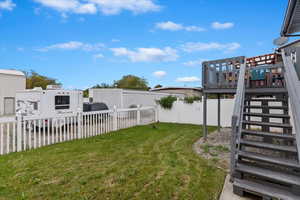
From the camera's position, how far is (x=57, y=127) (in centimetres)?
561

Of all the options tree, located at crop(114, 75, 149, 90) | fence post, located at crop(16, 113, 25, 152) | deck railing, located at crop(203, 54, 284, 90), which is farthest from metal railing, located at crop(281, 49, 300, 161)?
tree, located at crop(114, 75, 149, 90)

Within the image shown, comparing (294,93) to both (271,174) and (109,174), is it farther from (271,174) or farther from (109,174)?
(109,174)

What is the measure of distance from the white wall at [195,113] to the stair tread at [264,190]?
271 inches

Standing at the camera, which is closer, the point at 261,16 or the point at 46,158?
the point at 46,158

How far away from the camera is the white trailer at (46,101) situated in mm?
7590

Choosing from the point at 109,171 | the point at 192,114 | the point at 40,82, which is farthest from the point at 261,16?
the point at 40,82

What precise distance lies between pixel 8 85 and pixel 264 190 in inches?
828

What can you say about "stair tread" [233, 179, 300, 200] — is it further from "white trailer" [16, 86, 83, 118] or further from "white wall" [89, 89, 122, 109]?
"white wall" [89, 89, 122, 109]

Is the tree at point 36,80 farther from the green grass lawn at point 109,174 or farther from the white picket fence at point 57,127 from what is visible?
the green grass lawn at point 109,174

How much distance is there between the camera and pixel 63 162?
381cm

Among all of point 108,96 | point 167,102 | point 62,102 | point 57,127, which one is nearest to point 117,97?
point 108,96

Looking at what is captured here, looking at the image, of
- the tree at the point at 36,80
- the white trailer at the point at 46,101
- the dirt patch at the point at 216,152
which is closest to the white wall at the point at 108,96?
the white trailer at the point at 46,101

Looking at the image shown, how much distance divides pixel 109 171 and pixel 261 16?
10170 millimetres

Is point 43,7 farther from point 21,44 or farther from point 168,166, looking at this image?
point 168,166
